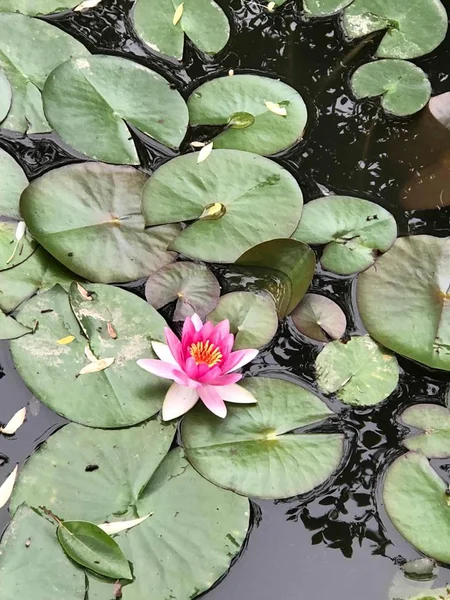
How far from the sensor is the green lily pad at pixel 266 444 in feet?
5.84

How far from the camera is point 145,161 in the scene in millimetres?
2346

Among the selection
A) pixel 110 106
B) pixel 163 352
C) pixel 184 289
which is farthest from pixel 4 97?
pixel 163 352

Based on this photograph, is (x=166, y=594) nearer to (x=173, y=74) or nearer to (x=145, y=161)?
(x=145, y=161)

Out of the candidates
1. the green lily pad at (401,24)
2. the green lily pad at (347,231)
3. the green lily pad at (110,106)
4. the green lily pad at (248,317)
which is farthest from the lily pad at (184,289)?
the green lily pad at (401,24)

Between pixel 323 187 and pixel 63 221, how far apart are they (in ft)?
3.35

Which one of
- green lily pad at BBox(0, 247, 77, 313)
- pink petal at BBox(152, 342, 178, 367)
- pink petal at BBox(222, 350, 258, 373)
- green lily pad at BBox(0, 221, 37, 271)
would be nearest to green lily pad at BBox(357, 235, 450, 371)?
pink petal at BBox(222, 350, 258, 373)

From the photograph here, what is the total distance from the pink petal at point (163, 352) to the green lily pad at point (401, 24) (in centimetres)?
172

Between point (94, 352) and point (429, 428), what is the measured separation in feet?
3.63

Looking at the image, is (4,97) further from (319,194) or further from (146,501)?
(146,501)

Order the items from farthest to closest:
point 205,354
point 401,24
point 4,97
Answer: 1. point 401,24
2. point 4,97
3. point 205,354

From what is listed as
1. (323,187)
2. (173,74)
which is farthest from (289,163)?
(173,74)

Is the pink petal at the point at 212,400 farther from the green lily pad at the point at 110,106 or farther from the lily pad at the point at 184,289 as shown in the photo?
the green lily pad at the point at 110,106

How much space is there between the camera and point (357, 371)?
202 cm

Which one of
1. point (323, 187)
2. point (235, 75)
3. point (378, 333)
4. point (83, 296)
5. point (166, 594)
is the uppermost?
point (235, 75)
